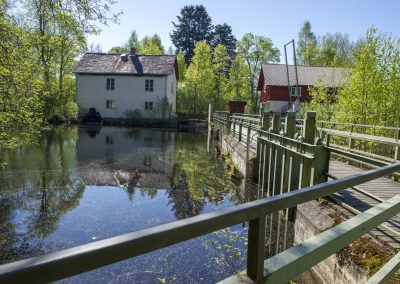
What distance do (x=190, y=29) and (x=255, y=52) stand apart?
61.9ft

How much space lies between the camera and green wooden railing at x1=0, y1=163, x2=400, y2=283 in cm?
98

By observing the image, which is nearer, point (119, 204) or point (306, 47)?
point (119, 204)

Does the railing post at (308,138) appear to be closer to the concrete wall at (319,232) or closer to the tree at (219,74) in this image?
the concrete wall at (319,232)

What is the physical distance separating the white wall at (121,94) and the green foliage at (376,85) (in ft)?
98.5

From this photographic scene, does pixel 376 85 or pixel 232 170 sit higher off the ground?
pixel 376 85

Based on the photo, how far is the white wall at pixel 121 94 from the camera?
43188 millimetres

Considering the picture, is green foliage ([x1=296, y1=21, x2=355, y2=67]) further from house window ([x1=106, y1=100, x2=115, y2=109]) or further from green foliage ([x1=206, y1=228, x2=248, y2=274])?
green foliage ([x1=206, y1=228, x2=248, y2=274])

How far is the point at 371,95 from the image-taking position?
1474cm

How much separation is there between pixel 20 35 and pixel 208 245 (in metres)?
7.54

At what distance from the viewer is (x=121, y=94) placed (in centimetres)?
4350

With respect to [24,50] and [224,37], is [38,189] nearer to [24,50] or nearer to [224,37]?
[24,50]

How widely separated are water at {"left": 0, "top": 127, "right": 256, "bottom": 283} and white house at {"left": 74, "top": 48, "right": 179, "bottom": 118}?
2399cm

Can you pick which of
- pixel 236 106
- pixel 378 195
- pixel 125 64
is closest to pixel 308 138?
pixel 378 195

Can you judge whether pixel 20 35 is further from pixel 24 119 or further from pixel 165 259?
pixel 165 259
